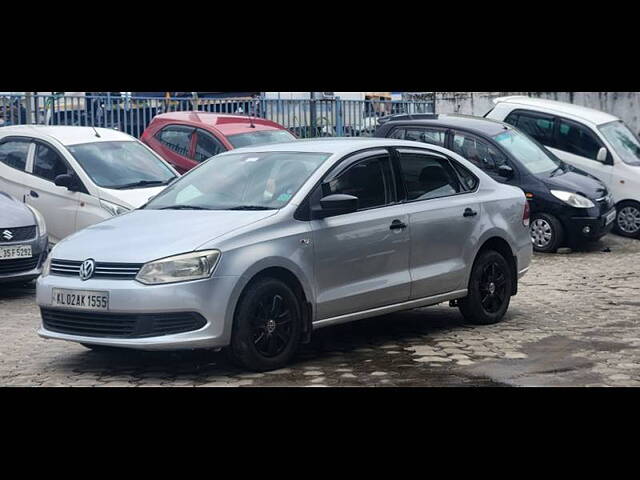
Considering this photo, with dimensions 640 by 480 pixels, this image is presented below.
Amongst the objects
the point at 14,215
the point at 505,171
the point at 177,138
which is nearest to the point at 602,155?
the point at 505,171

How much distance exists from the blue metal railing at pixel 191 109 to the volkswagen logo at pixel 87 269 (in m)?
9.96

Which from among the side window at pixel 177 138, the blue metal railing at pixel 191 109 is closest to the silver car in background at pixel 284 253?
the side window at pixel 177 138

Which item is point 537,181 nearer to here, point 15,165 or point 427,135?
point 427,135

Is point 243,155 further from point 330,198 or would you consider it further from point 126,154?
point 126,154

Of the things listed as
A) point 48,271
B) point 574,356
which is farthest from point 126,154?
point 574,356

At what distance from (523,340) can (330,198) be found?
2.27 m

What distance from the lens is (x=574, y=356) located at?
8.98 m

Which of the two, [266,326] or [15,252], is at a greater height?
[15,252]

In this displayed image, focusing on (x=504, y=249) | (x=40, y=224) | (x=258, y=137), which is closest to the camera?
(x=504, y=249)

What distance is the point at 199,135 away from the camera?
1712 centimetres

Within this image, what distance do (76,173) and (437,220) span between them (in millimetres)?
5524

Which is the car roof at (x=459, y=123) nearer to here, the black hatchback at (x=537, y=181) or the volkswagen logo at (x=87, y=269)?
the black hatchback at (x=537, y=181)

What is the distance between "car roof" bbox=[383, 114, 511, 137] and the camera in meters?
16.8

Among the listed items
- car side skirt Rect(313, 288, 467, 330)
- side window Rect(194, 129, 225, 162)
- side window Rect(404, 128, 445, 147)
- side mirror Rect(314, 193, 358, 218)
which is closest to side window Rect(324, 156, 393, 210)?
side mirror Rect(314, 193, 358, 218)
